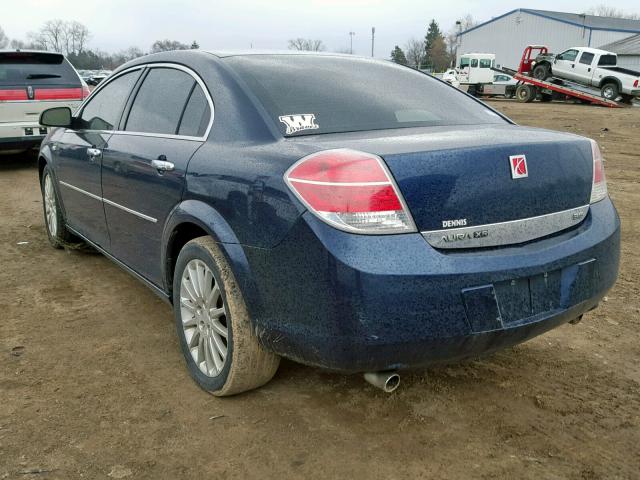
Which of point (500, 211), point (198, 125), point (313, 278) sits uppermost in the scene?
point (198, 125)

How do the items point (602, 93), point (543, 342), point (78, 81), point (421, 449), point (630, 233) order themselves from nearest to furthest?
point (421, 449)
point (543, 342)
point (630, 233)
point (78, 81)
point (602, 93)

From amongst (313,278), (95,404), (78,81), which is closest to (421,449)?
(313,278)

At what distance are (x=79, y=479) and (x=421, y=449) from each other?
50.9 inches

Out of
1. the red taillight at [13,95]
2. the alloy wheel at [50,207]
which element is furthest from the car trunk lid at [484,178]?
the red taillight at [13,95]

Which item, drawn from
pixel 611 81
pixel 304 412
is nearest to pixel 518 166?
pixel 304 412

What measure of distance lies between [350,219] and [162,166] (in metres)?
1.28

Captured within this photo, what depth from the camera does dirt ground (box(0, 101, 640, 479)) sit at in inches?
91.9

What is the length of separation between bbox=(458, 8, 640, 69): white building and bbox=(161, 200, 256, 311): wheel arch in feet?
190

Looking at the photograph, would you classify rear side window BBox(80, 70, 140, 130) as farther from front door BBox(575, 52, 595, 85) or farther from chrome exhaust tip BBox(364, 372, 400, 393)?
front door BBox(575, 52, 595, 85)

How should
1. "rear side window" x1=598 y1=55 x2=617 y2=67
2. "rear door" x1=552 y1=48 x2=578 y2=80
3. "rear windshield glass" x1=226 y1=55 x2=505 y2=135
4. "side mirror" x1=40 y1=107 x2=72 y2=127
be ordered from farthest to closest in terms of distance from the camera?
"rear door" x1=552 y1=48 x2=578 y2=80
"rear side window" x1=598 y1=55 x2=617 y2=67
"side mirror" x1=40 y1=107 x2=72 y2=127
"rear windshield glass" x1=226 y1=55 x2=505 y2=135

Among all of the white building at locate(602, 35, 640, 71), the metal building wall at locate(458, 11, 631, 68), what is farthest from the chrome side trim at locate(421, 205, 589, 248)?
the metal building wall at locate(458, 11, 631, 68)

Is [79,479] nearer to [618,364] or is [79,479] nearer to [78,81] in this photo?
[618,364]

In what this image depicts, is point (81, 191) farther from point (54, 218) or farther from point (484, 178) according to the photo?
point (484, 178)

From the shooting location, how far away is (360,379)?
3.01 m
